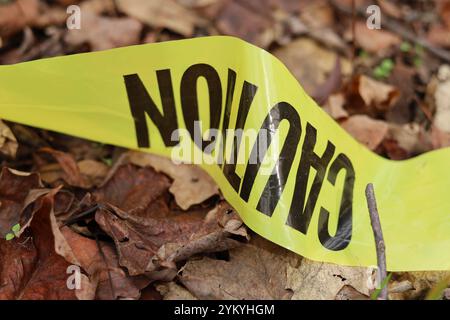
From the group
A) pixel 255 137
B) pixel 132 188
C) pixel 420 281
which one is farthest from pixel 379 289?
pixel 132 188

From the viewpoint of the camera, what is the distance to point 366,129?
1916 millimetres

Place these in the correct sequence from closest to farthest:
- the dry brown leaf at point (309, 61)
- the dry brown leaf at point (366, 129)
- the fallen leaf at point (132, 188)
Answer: the fallen leaf at point (132, 188)
the dry brown leaf at point (366, 129)
the dry brown leaf at point (309, 61)

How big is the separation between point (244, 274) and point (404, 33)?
1669 mm

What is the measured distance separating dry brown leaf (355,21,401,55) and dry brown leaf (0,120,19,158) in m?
1.58

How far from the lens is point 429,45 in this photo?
2.49 metres

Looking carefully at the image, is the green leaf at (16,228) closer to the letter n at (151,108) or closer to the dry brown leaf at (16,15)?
the letter n at (151,108)

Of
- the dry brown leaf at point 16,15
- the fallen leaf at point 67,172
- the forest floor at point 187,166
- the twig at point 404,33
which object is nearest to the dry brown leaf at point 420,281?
the forest floor at point 187,166

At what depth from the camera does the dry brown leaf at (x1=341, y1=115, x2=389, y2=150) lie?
6.20 ft

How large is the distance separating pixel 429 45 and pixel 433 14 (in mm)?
313

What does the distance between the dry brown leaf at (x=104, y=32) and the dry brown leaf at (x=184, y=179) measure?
67 cm

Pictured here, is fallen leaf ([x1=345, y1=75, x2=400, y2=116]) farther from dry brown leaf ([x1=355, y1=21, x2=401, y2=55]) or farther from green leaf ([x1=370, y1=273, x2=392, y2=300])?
green leaf ([x1=370, y1=273, x2=392, y2=300])

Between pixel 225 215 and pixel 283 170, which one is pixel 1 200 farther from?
pixel 283 170

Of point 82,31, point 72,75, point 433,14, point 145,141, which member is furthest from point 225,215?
point 433,14

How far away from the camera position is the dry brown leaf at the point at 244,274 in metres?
1.35
